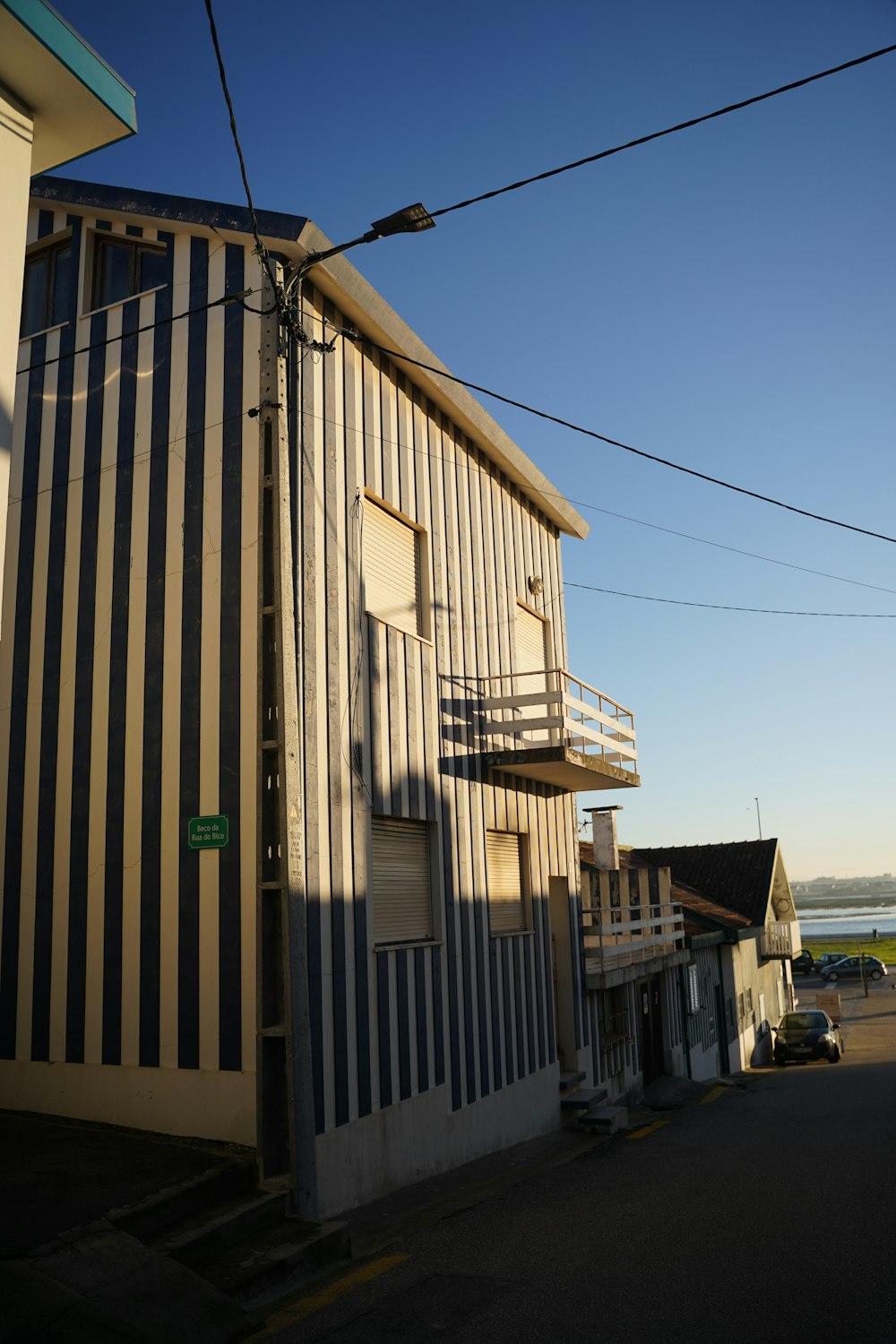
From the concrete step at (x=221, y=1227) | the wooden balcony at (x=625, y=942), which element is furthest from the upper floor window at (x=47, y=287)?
the wooden balcony at (x=625, y=942)

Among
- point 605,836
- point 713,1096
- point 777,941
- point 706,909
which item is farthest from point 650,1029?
point 777,941

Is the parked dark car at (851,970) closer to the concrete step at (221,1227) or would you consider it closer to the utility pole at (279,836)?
the utility pole at (279,836)

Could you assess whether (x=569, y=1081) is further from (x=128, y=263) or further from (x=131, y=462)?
(x=128, y=263)

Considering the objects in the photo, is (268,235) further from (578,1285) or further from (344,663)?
(578,1285)

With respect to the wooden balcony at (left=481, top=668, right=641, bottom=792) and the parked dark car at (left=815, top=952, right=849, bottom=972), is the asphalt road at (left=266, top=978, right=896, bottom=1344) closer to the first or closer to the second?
the wooden balcony at (left=481, top=668, right=641, bottom=792)

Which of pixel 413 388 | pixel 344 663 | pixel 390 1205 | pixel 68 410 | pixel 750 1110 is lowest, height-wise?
pixel 750 1110

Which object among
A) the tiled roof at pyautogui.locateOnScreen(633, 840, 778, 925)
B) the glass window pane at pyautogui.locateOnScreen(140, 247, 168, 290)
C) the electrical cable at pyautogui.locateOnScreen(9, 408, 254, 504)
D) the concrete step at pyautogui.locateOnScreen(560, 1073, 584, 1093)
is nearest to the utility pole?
the electrical cable at pyautogui.locateOnScreen(9, 408, 254, 504)

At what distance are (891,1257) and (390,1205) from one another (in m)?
4.16

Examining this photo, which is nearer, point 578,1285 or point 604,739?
point 578,1285

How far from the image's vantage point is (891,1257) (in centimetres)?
637

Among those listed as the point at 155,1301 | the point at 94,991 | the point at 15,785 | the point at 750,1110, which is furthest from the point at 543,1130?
the point at 155,1301

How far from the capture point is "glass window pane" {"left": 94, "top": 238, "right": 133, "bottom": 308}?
10.2 m

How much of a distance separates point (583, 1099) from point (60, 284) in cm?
1205

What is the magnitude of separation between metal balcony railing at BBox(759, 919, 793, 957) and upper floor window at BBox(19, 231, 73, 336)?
1163 inches
